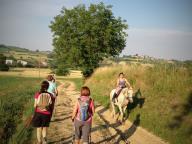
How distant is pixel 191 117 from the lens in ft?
42.4

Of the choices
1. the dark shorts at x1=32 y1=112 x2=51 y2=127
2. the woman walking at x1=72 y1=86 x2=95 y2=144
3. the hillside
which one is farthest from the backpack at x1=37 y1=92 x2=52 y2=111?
the hillside

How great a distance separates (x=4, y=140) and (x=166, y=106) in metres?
9.39

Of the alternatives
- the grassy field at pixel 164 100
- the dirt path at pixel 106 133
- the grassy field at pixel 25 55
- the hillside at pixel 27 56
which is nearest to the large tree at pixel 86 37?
the grassy field at pixel 164 100

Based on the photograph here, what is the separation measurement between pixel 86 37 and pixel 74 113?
36908 mm

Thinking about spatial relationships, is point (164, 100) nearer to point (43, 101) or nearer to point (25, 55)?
point (43, 101)

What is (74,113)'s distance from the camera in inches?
299

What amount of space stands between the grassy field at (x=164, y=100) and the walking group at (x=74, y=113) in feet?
15.9

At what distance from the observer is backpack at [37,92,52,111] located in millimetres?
8461

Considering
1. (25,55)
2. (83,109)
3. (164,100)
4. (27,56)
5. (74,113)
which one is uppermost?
(25,55)

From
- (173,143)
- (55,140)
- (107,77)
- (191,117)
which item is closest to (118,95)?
(191,117)

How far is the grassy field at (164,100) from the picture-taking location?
12279 mm

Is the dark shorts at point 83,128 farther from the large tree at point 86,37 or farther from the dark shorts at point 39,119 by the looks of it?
the large tree at point 86,37

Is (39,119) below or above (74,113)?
below

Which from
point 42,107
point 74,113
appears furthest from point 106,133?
point 74,113
